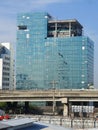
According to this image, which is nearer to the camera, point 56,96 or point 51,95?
point 56,96

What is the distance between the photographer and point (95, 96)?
459ft

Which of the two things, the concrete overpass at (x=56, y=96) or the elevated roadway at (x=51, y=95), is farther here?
the concrete overpass at (x=56, y=96)

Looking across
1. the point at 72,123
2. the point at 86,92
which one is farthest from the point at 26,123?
the point at 86,92

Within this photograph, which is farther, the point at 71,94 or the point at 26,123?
the point at 71,94

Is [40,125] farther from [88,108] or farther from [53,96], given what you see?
[88,108]

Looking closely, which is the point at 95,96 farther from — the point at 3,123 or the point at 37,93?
the point at 3,123

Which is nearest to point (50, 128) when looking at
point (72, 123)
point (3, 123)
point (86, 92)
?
point (3, 123)

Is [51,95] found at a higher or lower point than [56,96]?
higher

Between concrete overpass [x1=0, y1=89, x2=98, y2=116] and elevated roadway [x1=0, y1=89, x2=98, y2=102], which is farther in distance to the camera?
concrete overpass [x1=0, y1=89, x2=98, y2=116]

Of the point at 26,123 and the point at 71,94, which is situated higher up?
the point at 71,94

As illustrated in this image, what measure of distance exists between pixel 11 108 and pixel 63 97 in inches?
1153

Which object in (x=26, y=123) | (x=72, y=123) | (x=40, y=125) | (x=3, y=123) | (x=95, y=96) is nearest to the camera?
(x=3, y=123)

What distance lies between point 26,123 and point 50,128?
3044mm

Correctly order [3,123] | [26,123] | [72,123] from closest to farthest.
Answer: [3,123]
[26,123]
[72,123]
